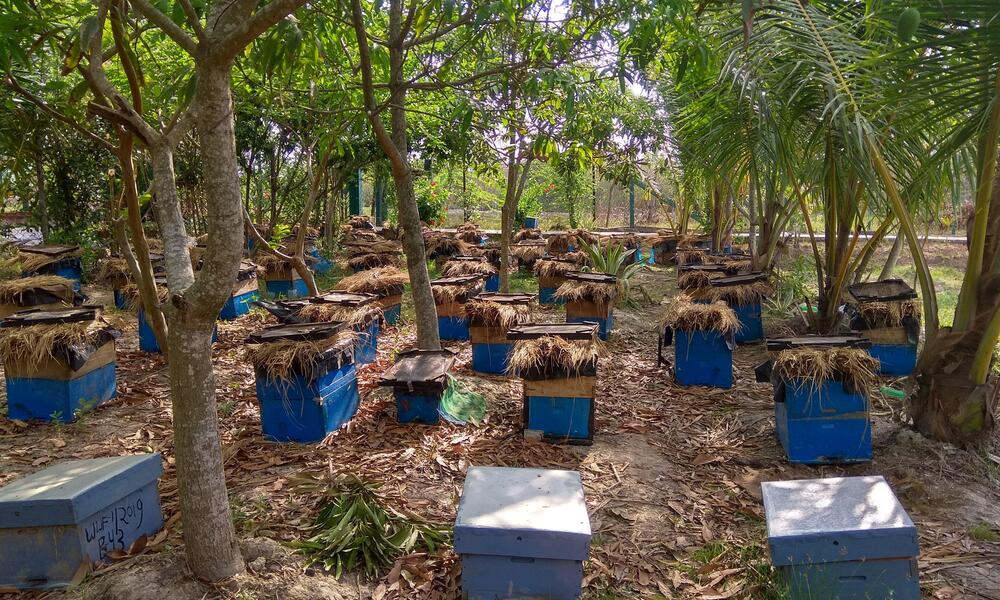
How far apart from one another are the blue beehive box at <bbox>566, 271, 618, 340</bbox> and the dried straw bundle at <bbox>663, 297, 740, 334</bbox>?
4.48ft

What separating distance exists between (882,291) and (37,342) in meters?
6.71

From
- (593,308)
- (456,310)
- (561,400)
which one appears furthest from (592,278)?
(561,400)

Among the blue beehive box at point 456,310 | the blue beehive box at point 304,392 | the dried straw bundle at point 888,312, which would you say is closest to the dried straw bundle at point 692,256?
A: the dried straw bundle at point 888,312

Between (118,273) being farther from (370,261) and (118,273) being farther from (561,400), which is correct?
(561,400)

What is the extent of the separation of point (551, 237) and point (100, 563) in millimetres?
10882

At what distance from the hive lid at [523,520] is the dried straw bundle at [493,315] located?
267cm

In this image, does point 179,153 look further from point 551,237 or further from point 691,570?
point 691,570

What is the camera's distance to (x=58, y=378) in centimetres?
453

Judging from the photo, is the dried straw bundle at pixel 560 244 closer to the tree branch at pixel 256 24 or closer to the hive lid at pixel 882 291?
the hive lid at pixel 882 291

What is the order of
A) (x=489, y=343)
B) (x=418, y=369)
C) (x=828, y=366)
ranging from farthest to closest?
(x=489, y=343)
(x=418, y=369)
(x=828, y=366)

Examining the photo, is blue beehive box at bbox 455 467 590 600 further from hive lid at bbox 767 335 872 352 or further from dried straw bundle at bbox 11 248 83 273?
dried straw bundle at bbox 11 248 83 273

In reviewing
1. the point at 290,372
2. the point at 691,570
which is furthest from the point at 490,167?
the point at 691,570

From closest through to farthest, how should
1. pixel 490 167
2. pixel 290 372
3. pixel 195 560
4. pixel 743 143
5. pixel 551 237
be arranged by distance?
pixel 195 560
pixel 290 372
pixel 743 143
pixel 490 167
pixel 551 237

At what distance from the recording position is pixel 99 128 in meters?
8.50
